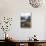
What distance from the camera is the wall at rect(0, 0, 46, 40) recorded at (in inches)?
119

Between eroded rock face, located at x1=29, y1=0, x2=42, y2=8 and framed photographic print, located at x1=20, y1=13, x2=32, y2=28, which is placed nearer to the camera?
framed photographic print, located at x1=20, y1=13, x2=32, y2=28

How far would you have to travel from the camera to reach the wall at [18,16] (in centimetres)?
303

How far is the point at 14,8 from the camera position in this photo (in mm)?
3057

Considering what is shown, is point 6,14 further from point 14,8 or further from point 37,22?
point 37,22

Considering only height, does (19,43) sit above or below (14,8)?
below

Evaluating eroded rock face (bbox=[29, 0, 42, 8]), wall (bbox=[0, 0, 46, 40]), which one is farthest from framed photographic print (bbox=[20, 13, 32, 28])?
eroded rock face (bbox=[29, 0, 42, 8])

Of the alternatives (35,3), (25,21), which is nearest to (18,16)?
(25,21)

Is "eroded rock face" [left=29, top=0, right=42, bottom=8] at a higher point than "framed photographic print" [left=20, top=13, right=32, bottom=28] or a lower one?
higher

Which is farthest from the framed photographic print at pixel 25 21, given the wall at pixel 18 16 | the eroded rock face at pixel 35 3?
the eroded rock face at pixel 35 3

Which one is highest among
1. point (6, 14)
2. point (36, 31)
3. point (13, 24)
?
point (6, 14)

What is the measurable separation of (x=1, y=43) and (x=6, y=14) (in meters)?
0.74

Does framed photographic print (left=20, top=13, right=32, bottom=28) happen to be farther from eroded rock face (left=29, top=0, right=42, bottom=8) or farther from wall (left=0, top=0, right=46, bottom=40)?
eroded rock face (left=29, top=0, right=42, bottom=8)

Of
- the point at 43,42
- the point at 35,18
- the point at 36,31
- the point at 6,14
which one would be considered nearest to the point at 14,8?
the point at 6,14

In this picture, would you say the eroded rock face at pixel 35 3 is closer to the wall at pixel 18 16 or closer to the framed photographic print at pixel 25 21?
the wall at pixel 18 16
